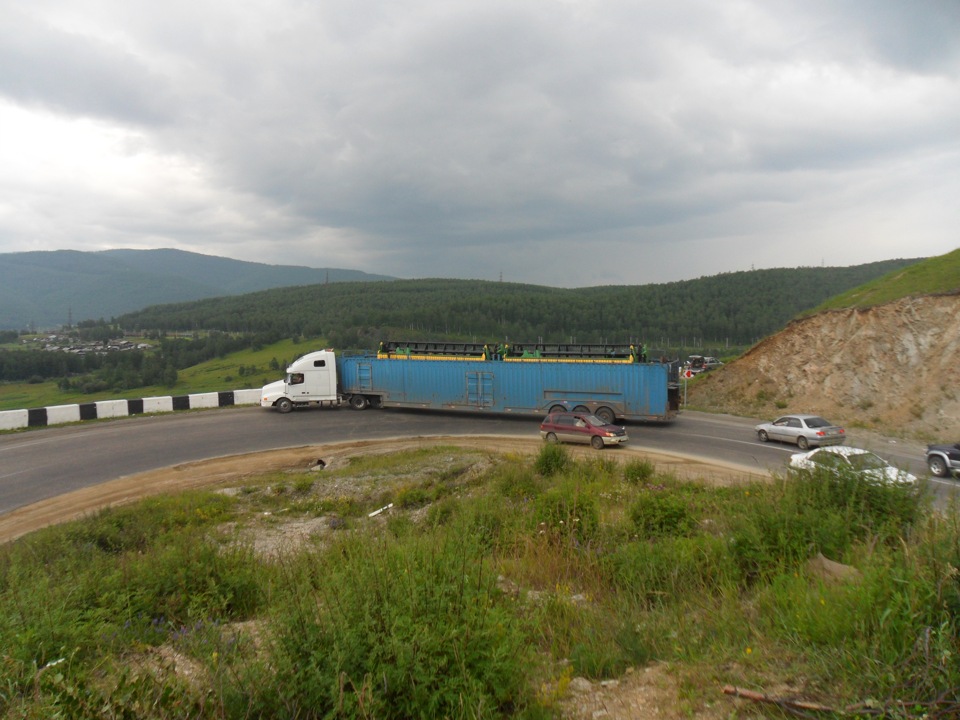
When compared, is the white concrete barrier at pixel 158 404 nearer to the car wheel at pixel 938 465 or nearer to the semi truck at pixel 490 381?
the semi truck at pixel 490 381

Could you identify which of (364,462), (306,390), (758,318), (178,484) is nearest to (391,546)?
(364,462)

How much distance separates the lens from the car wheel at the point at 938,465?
15.3 meters

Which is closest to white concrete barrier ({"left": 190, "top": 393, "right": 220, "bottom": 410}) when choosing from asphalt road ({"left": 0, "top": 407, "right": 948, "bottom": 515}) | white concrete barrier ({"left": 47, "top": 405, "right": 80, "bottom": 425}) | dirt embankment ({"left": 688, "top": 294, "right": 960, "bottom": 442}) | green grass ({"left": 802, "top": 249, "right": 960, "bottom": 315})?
asphalt road ({"left": 0, "top": 407, "right": 948, "bottom": 515})

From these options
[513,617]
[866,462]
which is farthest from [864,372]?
[513,617]

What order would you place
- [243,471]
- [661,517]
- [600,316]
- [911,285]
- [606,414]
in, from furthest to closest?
[600,316], [911,285], [606,414], [243,471], [661,517]

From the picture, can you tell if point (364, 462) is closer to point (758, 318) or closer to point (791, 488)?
point (791, 488)

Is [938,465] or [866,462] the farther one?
[938,465]

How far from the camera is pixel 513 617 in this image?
164 inches

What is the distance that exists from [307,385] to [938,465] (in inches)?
1056

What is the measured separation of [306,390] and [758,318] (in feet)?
171

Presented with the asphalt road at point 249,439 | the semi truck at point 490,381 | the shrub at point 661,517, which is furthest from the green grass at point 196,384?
the shrub at point 661,517

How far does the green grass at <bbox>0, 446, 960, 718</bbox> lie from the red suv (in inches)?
478

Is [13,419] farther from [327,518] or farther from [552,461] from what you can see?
[552,461]

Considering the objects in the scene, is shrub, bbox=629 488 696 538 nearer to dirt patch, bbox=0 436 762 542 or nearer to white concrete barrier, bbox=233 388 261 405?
dirt patch, bbox=0 436 762 542
